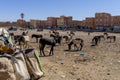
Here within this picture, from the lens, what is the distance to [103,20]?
121 metres

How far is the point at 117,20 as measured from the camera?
384 feet

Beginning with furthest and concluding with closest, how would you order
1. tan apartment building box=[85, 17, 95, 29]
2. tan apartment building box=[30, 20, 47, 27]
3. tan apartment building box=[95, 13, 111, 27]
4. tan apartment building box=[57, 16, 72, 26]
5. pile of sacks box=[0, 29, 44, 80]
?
tan apartment building box=[30, 20, 47, 27] < tan apartment building box=[57, 16, 72, 26] < tan apartment building box=[85, 17, 95, 29] < tan apartment building box=[95, 13, 111, 27] < pile of sacks box=[0, 29, 44, 80]

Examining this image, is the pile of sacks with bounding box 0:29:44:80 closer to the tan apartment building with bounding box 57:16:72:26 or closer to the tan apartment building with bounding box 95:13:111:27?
the tan apartment building with bounding box 95:13:111:27

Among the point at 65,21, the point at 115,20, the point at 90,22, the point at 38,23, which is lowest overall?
the point at 38,23

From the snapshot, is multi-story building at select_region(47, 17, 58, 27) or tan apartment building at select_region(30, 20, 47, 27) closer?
multi-story building at select_region(47, 17, 58, 27)

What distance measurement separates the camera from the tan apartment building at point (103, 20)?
118688 mm

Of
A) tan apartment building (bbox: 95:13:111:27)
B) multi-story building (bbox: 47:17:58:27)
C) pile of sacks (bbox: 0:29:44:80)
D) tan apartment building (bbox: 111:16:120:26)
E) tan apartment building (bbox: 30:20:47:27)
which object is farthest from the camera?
tan apartment building (bbox: 30:20:47:27)

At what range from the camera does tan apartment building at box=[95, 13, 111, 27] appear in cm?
11869

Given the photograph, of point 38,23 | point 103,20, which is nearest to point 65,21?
point 38,23

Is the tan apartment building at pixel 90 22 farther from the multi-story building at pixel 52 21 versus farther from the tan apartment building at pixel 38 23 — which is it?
the tan apartment building at pixel 38 23

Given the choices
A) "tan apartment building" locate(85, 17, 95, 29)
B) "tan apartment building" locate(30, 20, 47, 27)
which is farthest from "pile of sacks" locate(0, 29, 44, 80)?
"tan apartment building" locate(30, 20, 47, 27)

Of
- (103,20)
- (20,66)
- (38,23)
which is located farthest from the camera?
(38,23)

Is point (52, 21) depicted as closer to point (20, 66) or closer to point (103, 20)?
point (103, 20)

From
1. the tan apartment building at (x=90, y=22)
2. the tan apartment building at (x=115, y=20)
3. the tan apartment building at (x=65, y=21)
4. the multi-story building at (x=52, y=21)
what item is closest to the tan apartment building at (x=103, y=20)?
the tan apartment building at (x=90, y=22)
